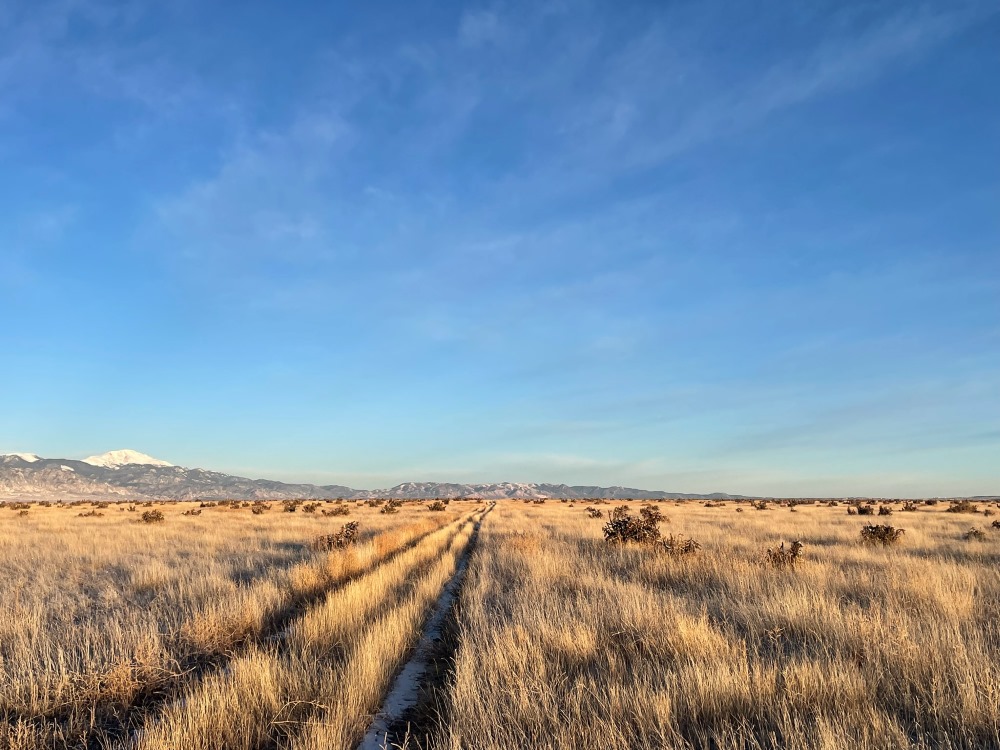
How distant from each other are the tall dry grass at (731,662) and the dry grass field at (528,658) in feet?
0.09

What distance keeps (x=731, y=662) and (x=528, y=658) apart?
198 cm

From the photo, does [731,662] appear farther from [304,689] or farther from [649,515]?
[649,515]

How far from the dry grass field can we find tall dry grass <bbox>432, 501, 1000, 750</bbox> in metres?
0.03

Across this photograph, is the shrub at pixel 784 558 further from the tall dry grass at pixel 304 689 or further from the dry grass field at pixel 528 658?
the tall dry grass at pixel 304 689

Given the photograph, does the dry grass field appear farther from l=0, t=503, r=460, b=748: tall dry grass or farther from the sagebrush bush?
the sagebrush bush

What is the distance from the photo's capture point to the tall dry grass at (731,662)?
3.97 metres

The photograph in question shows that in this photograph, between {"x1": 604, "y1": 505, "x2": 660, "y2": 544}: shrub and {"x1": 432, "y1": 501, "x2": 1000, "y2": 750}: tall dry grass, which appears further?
{"x1": 604, "y1": 505, "x2": 660, "y2": 544}: shrub

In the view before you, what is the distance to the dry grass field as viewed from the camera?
4148 millimetres

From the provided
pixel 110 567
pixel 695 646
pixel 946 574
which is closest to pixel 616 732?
pixel 695 646

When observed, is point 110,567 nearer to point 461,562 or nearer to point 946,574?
point 461,562

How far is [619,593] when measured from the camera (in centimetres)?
888

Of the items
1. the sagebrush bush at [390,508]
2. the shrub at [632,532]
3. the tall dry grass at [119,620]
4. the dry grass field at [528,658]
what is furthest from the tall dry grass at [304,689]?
the sagebrush bush at [390,508]

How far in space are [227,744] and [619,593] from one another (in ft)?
20.2

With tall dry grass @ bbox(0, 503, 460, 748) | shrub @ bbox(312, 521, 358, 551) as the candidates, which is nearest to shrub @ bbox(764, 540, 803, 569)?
tall dry grass @ bbox(0, 503, 460, 748)
